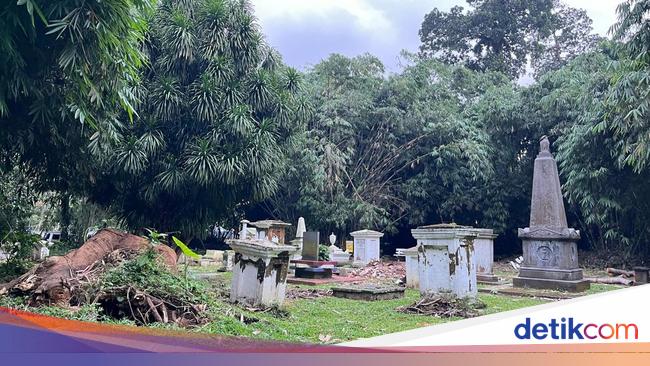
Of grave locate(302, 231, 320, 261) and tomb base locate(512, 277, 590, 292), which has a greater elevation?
grave locate(302, 231, 320, 261)

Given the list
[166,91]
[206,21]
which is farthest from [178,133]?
[206,21]

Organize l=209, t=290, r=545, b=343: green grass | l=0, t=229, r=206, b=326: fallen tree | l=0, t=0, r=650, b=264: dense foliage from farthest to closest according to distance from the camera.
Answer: l=0, t=0, r=650, b=264: dense foliage → l=209, t=290, r=545, b=343: green grass → l=0, t=229, r=206, b=326: fallen tree

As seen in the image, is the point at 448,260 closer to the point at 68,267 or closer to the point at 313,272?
the point at 313,272

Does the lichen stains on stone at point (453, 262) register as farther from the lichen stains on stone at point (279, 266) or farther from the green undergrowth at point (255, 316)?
the lichen stains on stone at point (279, 266)

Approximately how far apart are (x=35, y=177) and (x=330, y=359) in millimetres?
7319

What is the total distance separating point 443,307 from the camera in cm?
639

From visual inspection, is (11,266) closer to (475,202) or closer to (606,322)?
(606,322)

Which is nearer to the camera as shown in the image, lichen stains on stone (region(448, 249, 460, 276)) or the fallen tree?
the fallen tree

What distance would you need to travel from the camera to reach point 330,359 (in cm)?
281

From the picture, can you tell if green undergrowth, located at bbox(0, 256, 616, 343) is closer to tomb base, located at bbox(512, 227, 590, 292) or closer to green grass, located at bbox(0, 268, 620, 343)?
green grass, located at bbox(0, 268, 620, 343)

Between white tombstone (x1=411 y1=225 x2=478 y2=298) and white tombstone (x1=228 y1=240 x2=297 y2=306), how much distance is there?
198 cm

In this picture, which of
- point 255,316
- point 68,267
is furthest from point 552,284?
point 68,267

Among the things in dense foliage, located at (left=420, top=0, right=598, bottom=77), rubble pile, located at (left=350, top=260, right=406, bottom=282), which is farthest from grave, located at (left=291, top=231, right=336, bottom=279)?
dense foliage, located at (left=420, top=0, right=598, bottom=77)

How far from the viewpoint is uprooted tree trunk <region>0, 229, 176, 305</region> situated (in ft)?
14.8
